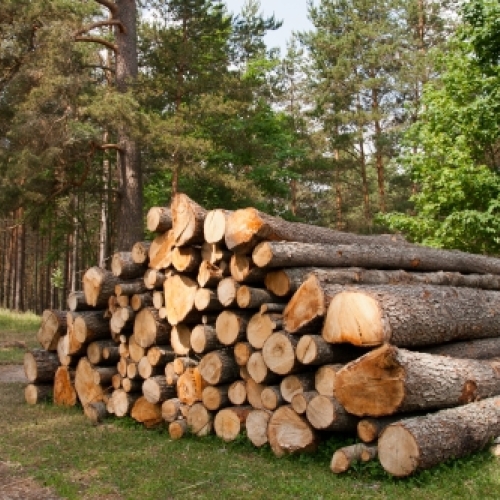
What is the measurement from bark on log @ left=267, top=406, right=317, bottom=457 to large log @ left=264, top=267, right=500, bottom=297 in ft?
3.98

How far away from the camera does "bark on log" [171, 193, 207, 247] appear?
6633 mm

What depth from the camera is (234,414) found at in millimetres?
6285

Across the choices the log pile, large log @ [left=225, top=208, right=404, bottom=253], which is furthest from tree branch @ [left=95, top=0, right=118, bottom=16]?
large log @ [left=225, top=208, right=404, bottom=253]

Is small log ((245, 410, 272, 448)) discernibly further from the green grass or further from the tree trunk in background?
the tree trunk in background

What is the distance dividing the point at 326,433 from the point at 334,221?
27064 millimetres

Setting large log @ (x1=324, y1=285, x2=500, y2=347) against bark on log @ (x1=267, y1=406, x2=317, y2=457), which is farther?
bark on log @ (x1=267, y1=406, x2=317, y2=457)

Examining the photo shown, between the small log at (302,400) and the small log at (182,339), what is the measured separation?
1741 millimetres

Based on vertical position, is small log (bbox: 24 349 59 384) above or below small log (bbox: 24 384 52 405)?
above

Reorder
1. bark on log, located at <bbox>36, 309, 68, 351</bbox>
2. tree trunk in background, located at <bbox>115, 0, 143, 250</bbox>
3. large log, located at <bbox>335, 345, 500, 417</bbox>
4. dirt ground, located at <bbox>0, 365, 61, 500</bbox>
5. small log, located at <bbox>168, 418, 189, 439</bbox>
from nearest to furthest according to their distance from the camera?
large log, located at <bbox>335, 345, 500, 417</bbox>, dirt ground, located at <bbox>0, 365, 61, 500</bbox>, small log, located at <bbox>168, 418, 189, 439</bbox>, bark on log, located at <bbox>36, 309, 68, 351</bbox>, tree trunk in background, located at <bbox>115, 0, 143, 250</bbox>

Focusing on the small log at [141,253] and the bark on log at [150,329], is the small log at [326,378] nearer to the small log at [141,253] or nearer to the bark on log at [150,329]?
the bark on log at [150,329]

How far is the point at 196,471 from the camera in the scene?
5.41 m

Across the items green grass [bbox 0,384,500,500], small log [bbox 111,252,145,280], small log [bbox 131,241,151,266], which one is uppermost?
small log [bbox 131,241,151,266]

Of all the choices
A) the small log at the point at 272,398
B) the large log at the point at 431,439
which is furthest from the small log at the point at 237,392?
the large log at the point at 431,439

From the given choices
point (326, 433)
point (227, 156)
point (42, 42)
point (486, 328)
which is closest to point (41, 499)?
point (326, 433)
